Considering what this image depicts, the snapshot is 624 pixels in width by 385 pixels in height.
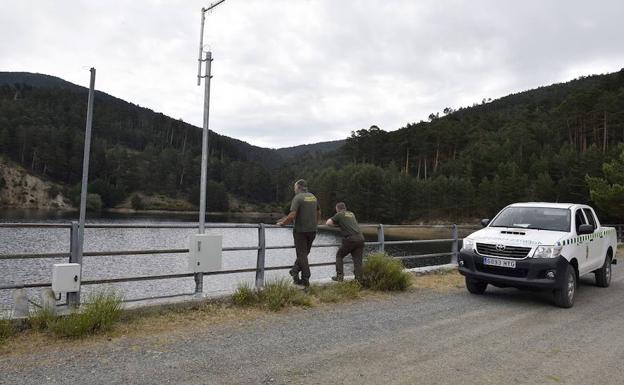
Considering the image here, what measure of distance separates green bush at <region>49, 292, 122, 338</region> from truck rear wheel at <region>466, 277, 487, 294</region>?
6520 millimetres

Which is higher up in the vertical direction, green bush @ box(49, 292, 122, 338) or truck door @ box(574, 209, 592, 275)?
truck door @ box(574, 209, 592, 275)

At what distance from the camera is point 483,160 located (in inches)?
3730

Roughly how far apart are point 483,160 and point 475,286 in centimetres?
9192

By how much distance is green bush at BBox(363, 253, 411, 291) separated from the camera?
9039 millimetres

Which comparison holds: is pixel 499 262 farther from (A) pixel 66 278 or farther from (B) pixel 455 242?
(A) pixel 66 278

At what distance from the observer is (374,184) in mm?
95875

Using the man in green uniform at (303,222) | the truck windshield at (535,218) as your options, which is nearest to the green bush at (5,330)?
the man in green uniform at (303,222)

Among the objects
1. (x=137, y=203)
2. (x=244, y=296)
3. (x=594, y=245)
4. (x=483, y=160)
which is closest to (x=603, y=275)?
(x=594, y=245)

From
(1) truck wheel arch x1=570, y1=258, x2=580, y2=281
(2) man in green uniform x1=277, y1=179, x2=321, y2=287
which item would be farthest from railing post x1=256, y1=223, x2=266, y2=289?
(1) truck wheel arch x1=570, y1=258, x2=580, y2=281

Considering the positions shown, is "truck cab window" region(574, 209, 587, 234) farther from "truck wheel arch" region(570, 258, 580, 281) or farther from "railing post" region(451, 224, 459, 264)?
"railing post" region(451, 224, 459, 264)

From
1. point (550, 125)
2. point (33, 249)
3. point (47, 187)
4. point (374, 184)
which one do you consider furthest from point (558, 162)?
point (47, 187)

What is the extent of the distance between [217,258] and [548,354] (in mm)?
4709

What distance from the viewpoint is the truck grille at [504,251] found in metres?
7.93

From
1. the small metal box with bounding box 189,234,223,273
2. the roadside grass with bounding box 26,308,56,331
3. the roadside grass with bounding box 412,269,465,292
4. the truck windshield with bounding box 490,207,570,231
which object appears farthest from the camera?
the roadside grass with bounding box 412,269,465,292
